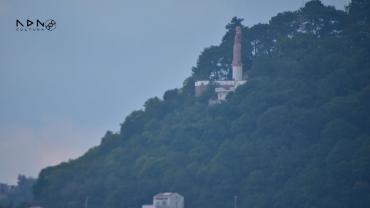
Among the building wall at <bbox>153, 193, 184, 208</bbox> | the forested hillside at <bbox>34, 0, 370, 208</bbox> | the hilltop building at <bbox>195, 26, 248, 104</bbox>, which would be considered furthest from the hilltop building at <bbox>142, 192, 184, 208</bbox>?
the hilltop building at <bbox>195, 26, 248, 104</bbox>

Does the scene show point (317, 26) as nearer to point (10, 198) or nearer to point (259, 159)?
point (259, 159)

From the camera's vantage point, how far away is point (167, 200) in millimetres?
77562

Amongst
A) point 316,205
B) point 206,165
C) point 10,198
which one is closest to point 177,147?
point 206,165

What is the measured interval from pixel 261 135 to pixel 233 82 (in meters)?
8.43

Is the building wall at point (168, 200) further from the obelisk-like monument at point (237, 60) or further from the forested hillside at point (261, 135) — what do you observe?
the obelisk-like monument at point (237, 60)

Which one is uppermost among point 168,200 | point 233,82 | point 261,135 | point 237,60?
point 237,60

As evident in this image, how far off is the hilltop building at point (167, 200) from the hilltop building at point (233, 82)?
11.9 m

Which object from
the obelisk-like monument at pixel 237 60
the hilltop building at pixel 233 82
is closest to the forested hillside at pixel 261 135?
the hilltop building at pixel 233 82

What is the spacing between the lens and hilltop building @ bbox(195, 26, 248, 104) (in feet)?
294

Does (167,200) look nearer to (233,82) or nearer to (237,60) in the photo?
(233,82)

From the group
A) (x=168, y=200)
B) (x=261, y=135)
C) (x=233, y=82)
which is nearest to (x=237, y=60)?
(x=233, y=82)

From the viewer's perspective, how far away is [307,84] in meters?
86.6

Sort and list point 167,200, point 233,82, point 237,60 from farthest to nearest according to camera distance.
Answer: point 237,60, point 233,82, point 167,200

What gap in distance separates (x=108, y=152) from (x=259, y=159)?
41.2ft
